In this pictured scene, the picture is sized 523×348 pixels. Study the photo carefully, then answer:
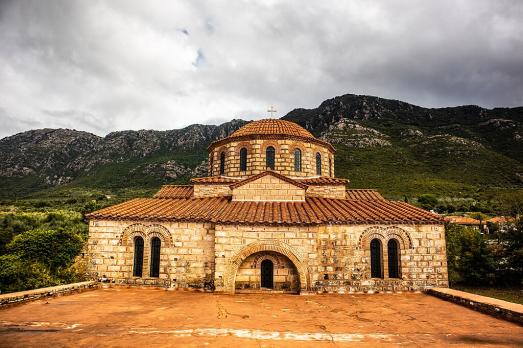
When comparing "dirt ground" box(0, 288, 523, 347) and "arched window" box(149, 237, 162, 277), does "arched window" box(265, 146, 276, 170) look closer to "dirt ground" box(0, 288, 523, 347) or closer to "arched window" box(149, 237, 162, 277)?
"arched window" box(149, 237, 162, 277)

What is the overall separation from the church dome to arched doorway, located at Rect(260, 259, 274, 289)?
786 cm

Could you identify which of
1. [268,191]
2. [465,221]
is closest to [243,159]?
[268,191]

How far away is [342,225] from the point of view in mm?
13320

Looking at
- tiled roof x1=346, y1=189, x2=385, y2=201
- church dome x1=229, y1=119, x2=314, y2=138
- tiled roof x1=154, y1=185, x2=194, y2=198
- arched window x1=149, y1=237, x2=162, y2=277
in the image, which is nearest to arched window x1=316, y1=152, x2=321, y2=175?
church dome x1=229, y1=119, x2=314, y2=138

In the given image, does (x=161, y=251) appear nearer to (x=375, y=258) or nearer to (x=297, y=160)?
(x=297, y=160)

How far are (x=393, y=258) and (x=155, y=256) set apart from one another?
35.3ft

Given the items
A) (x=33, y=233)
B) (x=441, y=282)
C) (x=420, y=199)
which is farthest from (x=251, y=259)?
(x=420, y=199)

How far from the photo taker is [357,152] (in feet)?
183

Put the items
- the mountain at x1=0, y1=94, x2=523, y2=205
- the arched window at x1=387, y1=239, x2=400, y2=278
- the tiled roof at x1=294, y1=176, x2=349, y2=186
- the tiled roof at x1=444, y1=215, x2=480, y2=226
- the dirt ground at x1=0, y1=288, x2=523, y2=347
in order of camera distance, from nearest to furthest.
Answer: the dirt ground at x1=0, y1=288, x2=523, y2=347 → the arched window at x1=387, y1=239, x2=400, y2=278 → the tiled roof at x1=294, y1=176, x2=349, y2=186 → the tiled roof at x1=444, y1=215, x2=480, y2=226 → the mountain at x1=0, y1=94, x2=523, y2=205

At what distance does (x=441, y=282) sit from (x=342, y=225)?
15.9 ft

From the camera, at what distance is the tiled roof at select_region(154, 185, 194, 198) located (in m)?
17.9

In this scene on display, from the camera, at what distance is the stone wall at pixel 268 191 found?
15930 millimetres

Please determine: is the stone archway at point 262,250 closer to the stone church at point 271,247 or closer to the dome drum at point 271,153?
the stone church at point 271,247

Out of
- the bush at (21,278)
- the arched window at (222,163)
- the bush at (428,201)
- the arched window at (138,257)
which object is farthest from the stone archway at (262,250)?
the bush at (428,201)
